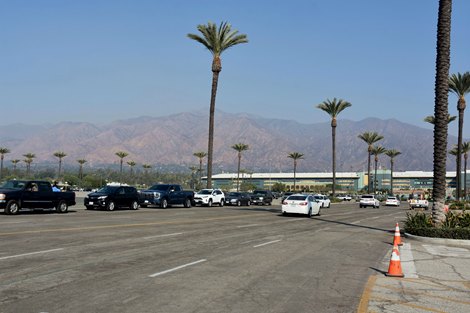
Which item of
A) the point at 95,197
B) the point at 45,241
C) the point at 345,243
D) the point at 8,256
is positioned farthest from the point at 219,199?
the point at 8,256

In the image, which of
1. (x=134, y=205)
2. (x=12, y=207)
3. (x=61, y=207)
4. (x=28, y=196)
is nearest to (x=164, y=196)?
(x=134, y=205)

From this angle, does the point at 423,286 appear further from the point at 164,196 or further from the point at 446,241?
the point at 164,196

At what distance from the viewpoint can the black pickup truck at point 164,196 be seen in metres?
41.2

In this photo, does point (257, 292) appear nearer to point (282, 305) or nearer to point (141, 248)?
point (282, 305)

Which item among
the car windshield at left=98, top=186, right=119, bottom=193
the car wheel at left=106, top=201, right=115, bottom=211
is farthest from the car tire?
the car wheel at left=106, top=201, right=115, bottom=211

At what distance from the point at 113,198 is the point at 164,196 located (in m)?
6.94

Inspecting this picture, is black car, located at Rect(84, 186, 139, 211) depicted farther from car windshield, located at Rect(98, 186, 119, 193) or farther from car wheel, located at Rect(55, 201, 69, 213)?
car wheel, located at Rect(55, 201, 69, 213)

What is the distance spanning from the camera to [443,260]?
14992 millimetres

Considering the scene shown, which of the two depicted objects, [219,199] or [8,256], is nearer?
[8,256]

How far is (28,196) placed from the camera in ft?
91.4

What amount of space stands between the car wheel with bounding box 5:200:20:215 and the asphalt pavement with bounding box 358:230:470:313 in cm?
1953

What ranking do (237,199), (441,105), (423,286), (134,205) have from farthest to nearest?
(237,199), (134,205), (441,105), (423,286)

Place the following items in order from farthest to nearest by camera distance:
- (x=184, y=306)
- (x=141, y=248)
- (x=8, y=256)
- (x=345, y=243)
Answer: (x=345, y=243) → (x=141, y=248) → (x=8, y=256) → (x=184, y=306)

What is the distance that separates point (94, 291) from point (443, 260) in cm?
1031
